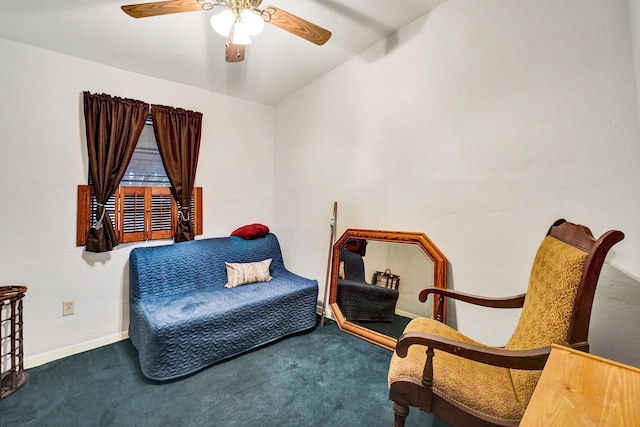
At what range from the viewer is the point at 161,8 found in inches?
57.7

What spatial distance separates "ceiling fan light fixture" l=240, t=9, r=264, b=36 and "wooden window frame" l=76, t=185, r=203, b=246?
193cm

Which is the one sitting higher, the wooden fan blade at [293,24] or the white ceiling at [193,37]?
the white ceiling at [193,37]

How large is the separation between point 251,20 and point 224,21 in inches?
5.7

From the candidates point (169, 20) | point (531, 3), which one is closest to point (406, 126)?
point (531, 3)

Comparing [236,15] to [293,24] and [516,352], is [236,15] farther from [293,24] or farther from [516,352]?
[516,352]

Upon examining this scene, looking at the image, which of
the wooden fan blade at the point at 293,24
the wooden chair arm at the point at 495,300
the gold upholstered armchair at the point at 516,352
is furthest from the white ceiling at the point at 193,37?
the wooden chair arm at the point at 495,300

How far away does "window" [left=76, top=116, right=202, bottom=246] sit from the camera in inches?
100

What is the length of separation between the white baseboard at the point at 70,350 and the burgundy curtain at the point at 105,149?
824mm

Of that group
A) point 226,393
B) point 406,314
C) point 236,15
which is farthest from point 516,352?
point 236,15

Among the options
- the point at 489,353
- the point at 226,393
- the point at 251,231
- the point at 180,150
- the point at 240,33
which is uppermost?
the point at 240,33

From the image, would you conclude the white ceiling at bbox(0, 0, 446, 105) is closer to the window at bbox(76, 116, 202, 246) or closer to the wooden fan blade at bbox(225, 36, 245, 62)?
the wooden fan blade at bbox(225, 36, 245, 62)

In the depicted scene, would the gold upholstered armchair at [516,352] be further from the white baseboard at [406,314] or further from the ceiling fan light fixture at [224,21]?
the ceiling fan light fixture at [224,21]

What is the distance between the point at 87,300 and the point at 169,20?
238 cm

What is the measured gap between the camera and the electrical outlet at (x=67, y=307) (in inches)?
92.4
